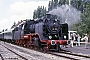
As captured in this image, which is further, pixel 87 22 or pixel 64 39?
pixel 87 22

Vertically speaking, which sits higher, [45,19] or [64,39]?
[45,19]

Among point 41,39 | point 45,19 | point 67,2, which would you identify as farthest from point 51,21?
point 67,2

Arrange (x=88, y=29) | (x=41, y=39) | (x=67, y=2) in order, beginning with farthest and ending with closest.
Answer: (x=67, y=2) < (x=88, y=29) < (x=41, y=39)

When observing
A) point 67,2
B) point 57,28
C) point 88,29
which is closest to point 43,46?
point 57,28

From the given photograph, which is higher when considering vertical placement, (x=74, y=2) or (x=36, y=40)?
(x=74, y=2)

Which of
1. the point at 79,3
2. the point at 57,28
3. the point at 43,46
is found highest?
the point at 79,3

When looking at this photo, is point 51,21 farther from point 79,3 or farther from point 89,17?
point 79,3

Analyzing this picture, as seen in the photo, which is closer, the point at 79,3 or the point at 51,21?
the point at 51,21

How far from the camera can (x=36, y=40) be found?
21.4m

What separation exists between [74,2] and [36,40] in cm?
6677

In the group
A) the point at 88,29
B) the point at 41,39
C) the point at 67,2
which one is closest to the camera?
the point at 41,39

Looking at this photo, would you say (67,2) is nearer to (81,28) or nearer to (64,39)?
(81,28)

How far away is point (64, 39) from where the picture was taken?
807 inches

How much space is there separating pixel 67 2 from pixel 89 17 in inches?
1452
